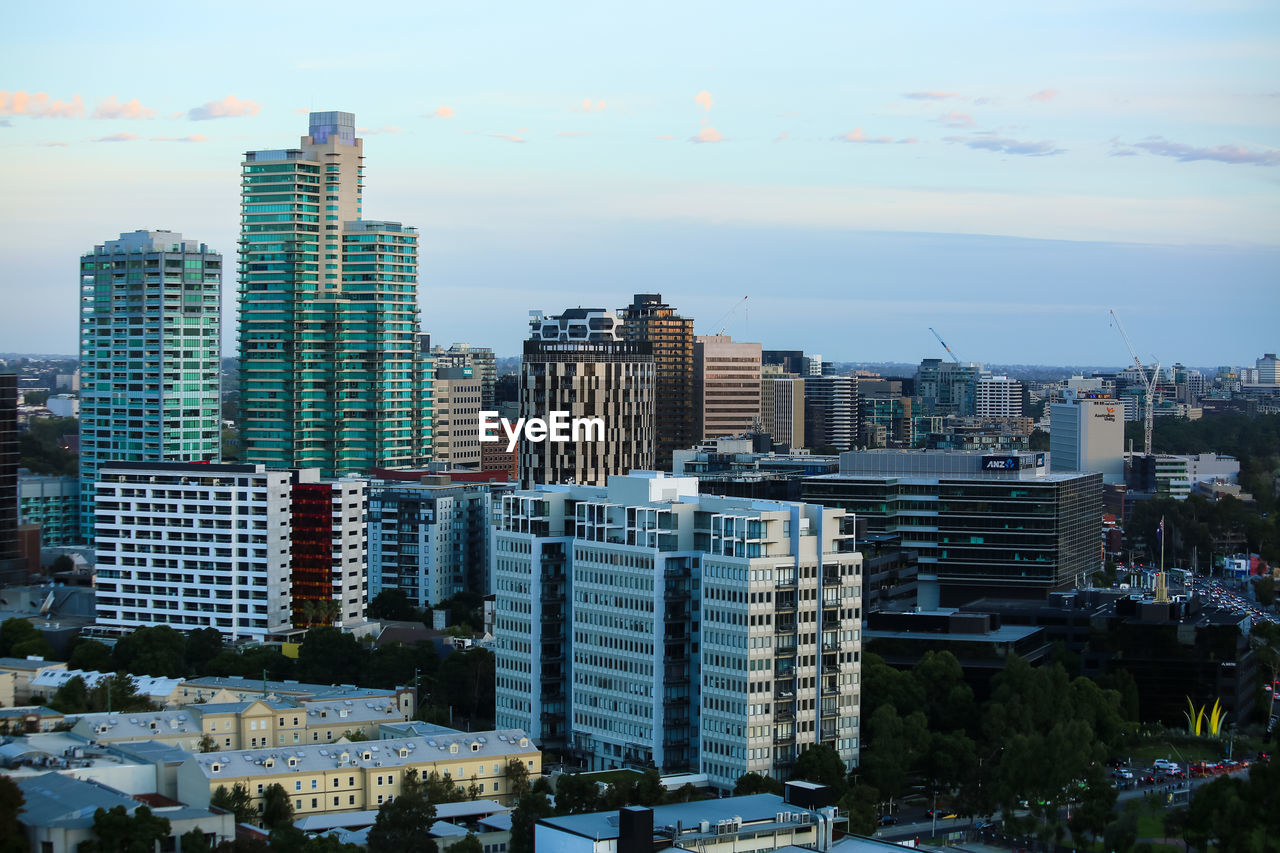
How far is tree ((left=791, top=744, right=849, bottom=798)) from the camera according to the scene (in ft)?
256

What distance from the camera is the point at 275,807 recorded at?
73812 mm

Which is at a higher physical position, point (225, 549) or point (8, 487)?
point (8, 487)

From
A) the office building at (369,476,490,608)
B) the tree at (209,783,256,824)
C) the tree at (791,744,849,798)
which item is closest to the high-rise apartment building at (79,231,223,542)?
the office building at (369,476,490,608)

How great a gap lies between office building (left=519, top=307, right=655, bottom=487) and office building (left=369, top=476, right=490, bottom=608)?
31.6ft

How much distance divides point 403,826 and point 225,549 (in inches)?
2233

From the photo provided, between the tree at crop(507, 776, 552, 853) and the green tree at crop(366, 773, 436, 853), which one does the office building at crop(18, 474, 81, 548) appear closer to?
the green tree at crop(366, 773, 436, 853)

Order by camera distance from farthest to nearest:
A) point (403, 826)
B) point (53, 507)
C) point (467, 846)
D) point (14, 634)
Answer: point (53, 507) < point (14, 634) < point (403, 826) < point (467, 846)

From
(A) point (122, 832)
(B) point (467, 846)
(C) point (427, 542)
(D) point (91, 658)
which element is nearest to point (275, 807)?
(B) point (467, 846)

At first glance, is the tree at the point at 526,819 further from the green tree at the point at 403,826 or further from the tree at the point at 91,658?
the tree at the point at 91,658

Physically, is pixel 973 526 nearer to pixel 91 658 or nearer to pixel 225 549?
pixel 225 549

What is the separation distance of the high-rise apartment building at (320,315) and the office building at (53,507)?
1932cm

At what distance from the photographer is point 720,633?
82.2 m

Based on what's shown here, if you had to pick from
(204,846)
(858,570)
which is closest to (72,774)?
(204,846)

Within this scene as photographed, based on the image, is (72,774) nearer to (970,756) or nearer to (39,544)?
(970,756)
